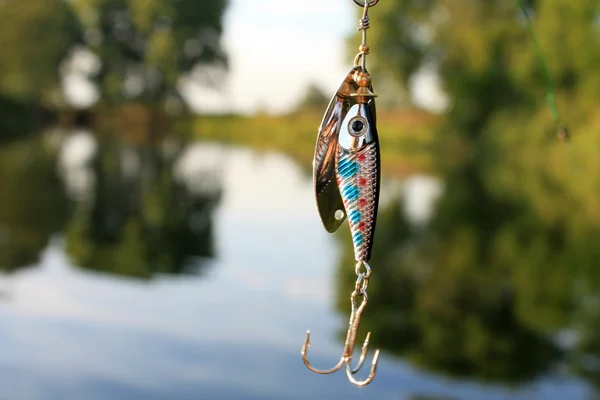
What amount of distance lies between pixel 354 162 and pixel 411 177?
73.7 feet

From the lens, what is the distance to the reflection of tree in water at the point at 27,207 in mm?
10578

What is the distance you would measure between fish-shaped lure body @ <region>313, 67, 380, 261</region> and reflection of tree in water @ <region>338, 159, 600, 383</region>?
6404mm

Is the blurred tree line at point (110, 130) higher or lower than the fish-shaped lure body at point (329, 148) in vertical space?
higher

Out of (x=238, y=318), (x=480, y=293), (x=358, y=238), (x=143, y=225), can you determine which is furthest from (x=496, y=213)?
(x=358, y=238)

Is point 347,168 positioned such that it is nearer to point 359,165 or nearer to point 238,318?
point 359,165

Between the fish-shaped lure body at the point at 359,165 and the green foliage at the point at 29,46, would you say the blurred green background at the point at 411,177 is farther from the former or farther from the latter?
the fish-shaped lure body at the point at 359,165

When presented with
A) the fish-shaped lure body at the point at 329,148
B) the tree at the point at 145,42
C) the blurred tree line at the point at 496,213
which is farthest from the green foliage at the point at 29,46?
the fish-shaped lure body at the point at 329,148

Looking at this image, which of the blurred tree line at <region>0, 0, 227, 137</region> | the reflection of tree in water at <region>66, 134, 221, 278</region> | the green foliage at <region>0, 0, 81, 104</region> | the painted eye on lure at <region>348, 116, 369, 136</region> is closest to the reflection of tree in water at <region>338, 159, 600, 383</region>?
the reflection of tree in water at <region>66, 134, 221, 278</region>

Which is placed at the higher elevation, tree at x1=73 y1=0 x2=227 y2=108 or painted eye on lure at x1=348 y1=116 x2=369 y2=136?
tree at x1=73 y1=0 x2=227 y2=108

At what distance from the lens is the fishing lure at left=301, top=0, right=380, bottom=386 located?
121cm

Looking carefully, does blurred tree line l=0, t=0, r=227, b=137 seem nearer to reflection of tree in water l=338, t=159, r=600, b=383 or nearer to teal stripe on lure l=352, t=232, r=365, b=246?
reflection of tree in water l=338, t=159, r=600, b=383

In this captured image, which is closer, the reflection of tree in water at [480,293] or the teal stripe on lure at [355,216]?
the teal stripe on lure at [355,216]

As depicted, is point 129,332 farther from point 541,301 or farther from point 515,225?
point 515,225

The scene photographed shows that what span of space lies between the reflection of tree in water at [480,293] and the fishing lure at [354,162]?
6.40 m
